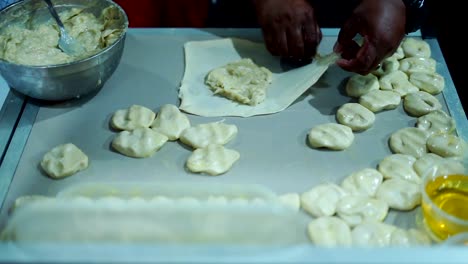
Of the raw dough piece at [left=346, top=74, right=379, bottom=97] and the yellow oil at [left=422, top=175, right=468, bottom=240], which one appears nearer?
the yellow oil at [left=422, top=175, right=468, bottom=240]

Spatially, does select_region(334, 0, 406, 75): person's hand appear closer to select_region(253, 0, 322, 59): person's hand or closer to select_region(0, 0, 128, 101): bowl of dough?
select_region(253, 0, 322, 59): person's hand

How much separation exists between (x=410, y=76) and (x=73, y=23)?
1282 mm

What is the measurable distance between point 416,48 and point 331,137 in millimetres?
695

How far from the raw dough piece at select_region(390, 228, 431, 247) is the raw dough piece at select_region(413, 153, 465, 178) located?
0.18 meters

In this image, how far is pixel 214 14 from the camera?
7.70 ft

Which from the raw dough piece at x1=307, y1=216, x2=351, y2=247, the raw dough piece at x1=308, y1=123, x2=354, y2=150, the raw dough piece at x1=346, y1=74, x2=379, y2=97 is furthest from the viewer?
the raw dough piece at x1=346, y1=74, x2=379, y2=97

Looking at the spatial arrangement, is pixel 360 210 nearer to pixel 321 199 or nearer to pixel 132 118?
pixel 321 199

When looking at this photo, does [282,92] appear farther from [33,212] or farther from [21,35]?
[33,212]

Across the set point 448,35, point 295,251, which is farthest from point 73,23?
point 448,35

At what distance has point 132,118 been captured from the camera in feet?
5.47

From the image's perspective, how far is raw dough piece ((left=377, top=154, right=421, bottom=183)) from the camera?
148 centimetres

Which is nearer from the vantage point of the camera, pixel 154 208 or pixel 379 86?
pixel 154 208

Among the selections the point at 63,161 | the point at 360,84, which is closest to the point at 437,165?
the point at 360,84

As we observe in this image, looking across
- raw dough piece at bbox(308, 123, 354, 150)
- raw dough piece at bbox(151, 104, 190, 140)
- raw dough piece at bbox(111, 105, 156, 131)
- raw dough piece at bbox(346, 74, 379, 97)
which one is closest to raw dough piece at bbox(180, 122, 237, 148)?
raw dough piece at bbox(151, 104, 190, 140)
